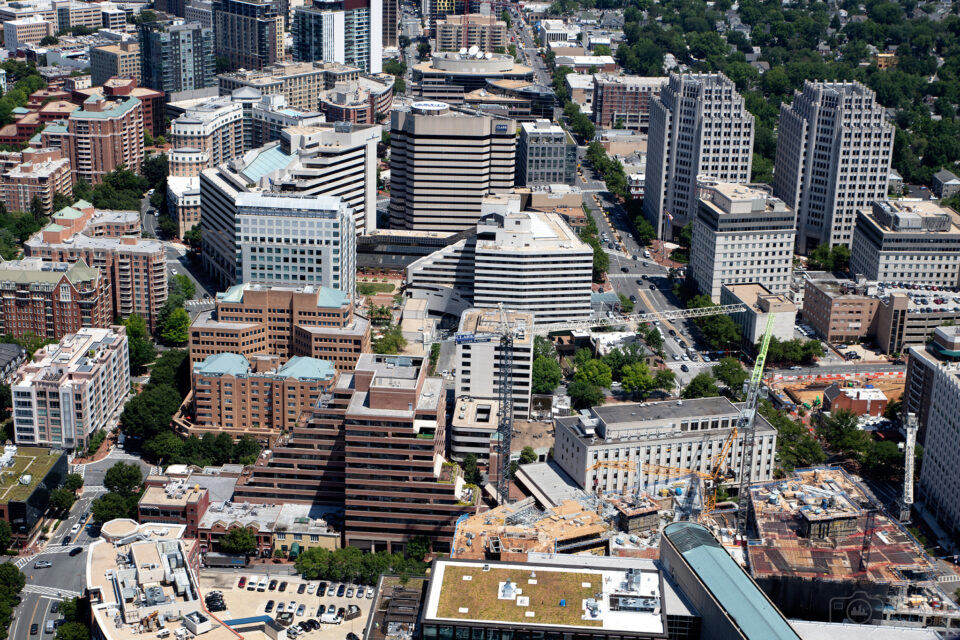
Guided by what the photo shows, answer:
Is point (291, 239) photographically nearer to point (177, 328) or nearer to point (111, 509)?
point (177, 328)

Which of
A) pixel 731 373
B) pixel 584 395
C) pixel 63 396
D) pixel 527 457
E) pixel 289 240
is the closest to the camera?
pixel 63 396

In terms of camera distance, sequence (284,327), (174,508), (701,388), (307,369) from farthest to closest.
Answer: (284,327) → (701,388) → (307,369) → (174,508)

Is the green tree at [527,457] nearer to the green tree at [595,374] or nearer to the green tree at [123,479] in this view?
the green tree at [595,374]

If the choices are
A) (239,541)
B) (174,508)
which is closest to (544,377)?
(239,541)

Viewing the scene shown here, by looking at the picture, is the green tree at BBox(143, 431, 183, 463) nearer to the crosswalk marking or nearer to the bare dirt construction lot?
the crosswalk marking

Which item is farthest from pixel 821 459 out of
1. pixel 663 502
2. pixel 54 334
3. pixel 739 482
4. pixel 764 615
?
pixel 54 334

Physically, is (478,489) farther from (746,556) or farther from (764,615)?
(764,615)

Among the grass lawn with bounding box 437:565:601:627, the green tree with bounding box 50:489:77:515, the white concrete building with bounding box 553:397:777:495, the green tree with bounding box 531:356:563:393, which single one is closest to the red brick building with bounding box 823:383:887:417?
the white concrete building with bounding box 553:397:777:495
